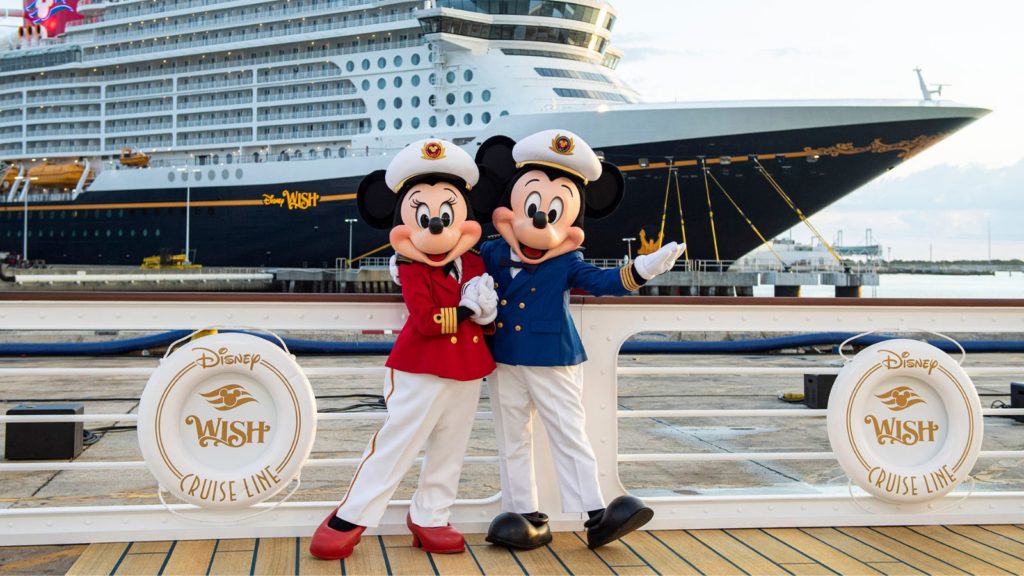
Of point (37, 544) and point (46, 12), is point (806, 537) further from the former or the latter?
point (46, 12)

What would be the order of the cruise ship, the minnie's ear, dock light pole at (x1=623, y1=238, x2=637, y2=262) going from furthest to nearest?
dock light pole at (x1=623, y1=238, x2=637, y2=262), the cruise ship, the minnie's ear

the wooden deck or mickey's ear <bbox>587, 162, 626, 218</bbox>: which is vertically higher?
mickey's ear <bbox>587, 162, 626, 218</bbox>

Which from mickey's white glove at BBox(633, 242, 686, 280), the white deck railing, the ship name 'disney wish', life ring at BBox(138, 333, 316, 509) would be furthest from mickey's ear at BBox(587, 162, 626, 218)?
the ship name 'disney wish'

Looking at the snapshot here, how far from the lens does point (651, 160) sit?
21.1m

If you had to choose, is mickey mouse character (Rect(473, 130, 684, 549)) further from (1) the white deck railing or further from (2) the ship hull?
(2) the ship hull

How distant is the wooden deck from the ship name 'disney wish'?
22554mm

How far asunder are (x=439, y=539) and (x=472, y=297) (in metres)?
0.75

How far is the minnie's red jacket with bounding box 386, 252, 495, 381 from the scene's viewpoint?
299 centimetres

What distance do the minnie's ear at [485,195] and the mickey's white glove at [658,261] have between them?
0.60 meters

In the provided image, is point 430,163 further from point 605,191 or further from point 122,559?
point 122,559

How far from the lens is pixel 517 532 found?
298 cm

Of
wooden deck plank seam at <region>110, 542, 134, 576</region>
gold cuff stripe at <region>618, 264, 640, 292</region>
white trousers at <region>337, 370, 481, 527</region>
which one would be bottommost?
wooden deck plank seam at <region>110, 542, 134, 576</region>

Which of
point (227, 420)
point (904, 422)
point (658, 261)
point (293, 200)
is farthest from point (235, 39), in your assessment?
point (904, 422)

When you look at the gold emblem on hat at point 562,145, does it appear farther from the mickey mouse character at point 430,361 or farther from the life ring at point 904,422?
the life ring at point 904,422
